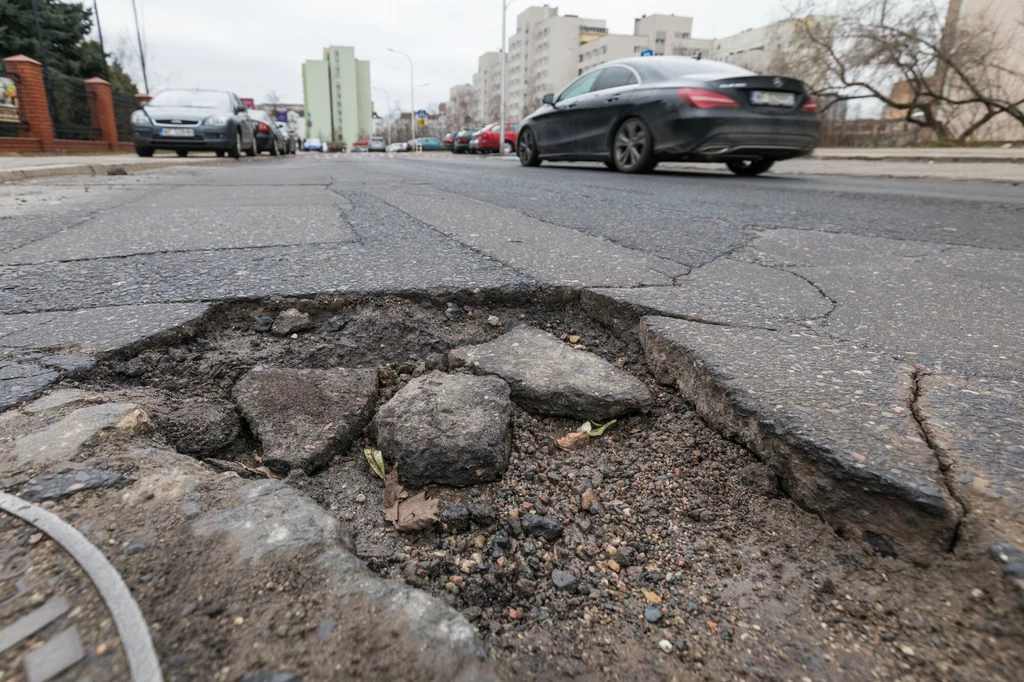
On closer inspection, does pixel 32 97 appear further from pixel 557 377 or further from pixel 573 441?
pixel 573 441

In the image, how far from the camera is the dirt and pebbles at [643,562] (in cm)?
87

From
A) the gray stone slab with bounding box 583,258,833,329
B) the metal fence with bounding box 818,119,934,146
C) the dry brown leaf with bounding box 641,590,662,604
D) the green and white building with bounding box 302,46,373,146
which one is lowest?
the dry brown leaf with bounding box 641,590,662,604

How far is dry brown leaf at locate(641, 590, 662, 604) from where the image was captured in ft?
3.34

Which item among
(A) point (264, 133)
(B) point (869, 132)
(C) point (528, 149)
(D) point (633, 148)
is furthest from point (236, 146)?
(B) point (869, 132)

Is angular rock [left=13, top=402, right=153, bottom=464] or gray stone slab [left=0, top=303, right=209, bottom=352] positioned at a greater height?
gray stone slab [left=0, top=303, right=209, bottom=352]

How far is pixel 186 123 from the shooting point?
11.4 m

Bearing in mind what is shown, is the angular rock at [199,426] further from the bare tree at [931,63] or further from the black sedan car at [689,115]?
the bare tree at [931,63]

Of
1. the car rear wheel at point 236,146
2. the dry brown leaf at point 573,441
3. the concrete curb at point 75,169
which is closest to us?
the dry brown leaf at point 573,441

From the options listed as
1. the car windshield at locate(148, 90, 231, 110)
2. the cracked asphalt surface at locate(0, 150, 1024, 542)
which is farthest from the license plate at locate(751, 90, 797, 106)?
the car windshield at locate(148, 90, 231, 110)

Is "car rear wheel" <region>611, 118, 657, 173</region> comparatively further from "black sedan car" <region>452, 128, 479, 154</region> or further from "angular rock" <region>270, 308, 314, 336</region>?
"black sedan car" <region>452, 128, 479, 154</region>

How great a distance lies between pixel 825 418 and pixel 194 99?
1394 centimetres

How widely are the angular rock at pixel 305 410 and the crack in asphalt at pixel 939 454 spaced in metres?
1.24

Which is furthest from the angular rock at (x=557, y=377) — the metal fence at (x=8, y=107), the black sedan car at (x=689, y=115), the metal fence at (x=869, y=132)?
the metal fence at (x=869, y=132)

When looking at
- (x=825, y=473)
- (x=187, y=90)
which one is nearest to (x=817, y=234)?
(x=825, y=473)
